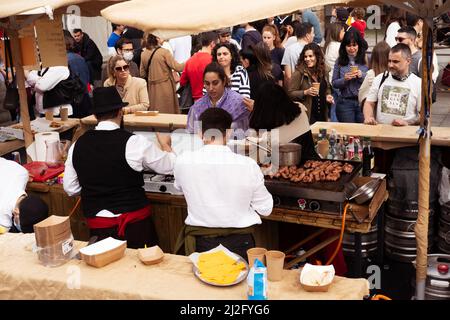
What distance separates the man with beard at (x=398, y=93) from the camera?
5.96 metres

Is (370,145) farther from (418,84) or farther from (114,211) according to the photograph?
(114,211)

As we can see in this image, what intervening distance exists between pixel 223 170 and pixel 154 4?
1.33 meters

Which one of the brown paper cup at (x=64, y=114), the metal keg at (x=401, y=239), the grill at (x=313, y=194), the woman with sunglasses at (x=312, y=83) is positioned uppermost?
the woman with sunglasses at (x=312, y=83)

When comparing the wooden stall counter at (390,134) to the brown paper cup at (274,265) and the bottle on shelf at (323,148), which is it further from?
the brown paper cup at (274,265)

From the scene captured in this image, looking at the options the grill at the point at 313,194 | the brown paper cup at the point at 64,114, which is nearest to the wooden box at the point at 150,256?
the grill at the point at 313,194

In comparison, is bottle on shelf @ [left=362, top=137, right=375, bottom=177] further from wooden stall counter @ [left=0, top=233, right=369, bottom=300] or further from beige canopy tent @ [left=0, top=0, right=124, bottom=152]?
beige canopy tent @ [left=0, top=0, right=124, bottom=152]

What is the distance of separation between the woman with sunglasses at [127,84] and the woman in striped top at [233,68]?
108 centimetres

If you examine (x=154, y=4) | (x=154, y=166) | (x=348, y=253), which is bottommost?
(x=348, y=253)

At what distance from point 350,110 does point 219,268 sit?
16.0ft

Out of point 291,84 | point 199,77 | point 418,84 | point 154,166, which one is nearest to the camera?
point 154,166

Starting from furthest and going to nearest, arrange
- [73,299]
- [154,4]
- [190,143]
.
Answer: [190,143], [154,4], [73,299]

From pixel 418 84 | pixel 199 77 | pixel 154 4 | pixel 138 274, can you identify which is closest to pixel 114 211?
pixel 138 274

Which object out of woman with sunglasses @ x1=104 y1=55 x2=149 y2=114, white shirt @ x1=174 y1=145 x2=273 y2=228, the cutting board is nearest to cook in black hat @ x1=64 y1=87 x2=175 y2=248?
white shirt @ x1=174 y1=145 x2=273 y2=228

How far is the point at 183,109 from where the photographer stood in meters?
8.80
